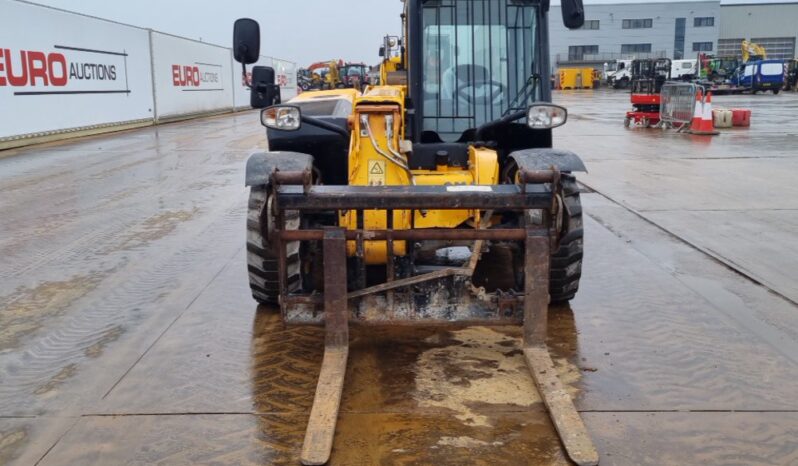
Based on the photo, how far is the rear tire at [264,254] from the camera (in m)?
4.37

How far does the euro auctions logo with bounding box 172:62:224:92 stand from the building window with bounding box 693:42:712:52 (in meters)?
67.2

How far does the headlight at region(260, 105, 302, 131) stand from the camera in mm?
4914

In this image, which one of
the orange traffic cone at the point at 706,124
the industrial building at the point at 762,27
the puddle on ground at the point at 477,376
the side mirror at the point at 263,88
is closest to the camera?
the puddle on ground at the point at 477,376

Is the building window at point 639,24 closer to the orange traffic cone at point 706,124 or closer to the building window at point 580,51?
the building window at point 580,51

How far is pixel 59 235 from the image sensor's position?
8.16 metres

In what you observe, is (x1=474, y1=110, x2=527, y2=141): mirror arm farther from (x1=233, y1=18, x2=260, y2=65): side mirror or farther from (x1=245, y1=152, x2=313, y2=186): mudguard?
(x1=233, y1=18, x2=260, y2=65): side mirror

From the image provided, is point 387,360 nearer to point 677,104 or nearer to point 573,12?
point 573,12

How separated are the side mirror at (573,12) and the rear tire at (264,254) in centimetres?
242

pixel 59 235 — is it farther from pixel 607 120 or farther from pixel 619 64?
pixel 619 64

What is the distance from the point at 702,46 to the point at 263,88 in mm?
89685

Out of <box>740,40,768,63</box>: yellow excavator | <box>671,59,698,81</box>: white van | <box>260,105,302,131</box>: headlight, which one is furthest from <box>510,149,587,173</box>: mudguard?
<box>740,40,768,63</box>: yellow excavator

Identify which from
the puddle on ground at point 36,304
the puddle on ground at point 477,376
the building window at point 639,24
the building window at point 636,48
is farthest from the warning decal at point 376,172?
the building window at point 639,24

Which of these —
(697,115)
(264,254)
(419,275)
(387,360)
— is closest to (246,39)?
(264,254)

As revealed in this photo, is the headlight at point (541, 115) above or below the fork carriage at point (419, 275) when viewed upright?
above
